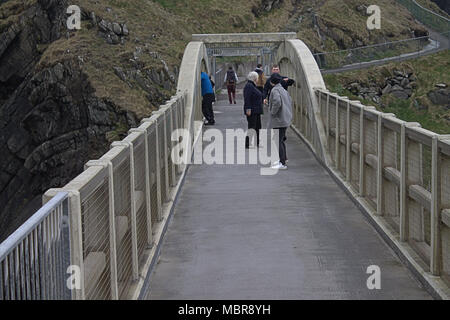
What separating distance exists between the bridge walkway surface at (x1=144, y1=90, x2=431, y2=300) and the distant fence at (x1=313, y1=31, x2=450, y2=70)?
127ft

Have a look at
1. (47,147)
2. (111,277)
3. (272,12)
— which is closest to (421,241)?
(111,277)

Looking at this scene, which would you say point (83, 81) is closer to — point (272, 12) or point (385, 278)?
point (272, 12)

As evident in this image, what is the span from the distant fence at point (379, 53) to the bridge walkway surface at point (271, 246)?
3879 cm

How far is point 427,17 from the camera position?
63281mm

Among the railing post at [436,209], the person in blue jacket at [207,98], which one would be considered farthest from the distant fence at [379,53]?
the railing post at [436,209]

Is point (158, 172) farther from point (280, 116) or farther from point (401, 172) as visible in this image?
point (280, 116)

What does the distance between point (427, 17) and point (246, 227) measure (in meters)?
57.4

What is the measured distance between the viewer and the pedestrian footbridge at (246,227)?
14.8 feet

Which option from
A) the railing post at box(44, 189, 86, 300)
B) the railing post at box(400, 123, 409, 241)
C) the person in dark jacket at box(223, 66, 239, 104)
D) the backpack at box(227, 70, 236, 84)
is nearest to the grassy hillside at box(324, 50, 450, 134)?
the person in dark jacket at box(223, 66, 239, 104)

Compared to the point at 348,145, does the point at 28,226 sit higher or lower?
higher

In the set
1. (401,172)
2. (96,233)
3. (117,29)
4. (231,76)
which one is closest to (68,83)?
(117,29)

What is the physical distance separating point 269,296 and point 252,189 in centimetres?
547

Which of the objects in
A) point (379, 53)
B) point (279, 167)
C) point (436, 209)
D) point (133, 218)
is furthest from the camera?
point (379, 53)

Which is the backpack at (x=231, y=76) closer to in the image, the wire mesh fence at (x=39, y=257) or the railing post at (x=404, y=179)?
the railing post at (x=404, y=179)
